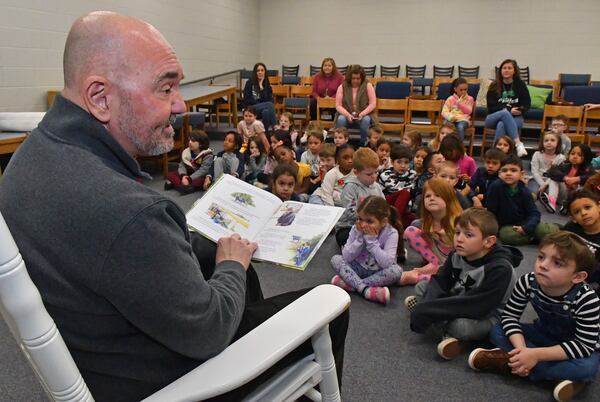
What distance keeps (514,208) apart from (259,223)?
241 centimetres

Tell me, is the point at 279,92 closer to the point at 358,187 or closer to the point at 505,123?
the point at 505,123

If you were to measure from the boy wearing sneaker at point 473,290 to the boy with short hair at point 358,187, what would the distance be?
1.09m

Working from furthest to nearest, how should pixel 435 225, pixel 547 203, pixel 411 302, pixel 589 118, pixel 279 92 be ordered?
pixel 279 92
pixel 589 118
pixel 547 203
pixel 435 225
pixel 411 302

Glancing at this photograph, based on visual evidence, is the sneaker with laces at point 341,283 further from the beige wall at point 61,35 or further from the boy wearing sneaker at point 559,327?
the beige wall at point 61,35

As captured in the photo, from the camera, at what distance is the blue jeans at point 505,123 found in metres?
5.45

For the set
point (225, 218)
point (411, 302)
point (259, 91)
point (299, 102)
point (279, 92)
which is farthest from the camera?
point (279, 92)

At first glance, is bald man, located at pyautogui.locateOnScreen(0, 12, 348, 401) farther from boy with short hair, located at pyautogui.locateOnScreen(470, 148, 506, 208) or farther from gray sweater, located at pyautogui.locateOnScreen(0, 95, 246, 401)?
boy with short hair, located at pyautogui.locateOnScreen(470, 148, 506, 208)

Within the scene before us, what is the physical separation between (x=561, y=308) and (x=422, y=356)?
1.87 feet

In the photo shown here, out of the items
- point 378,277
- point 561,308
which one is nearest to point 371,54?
point 378,277

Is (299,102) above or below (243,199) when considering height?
above

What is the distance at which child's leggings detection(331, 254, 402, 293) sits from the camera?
2.44m

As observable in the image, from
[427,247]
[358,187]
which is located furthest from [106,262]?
[358,187]

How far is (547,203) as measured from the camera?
13.1 feet

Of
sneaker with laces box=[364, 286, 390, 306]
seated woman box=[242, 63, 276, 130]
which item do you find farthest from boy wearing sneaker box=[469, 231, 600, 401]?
seated woman box=[242, 63, 276, 130]
